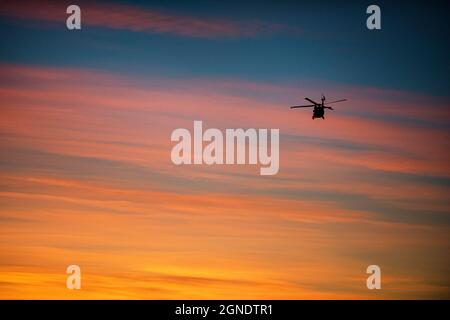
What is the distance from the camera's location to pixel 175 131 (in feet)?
142
